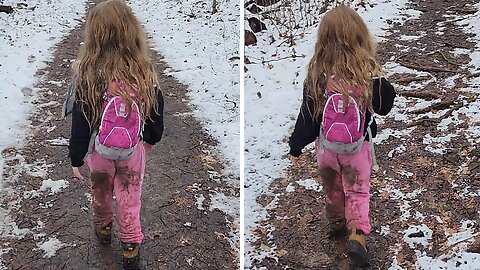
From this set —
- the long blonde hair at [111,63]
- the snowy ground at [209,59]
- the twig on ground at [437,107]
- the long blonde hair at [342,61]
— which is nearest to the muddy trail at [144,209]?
the snowy ground at [209,59]

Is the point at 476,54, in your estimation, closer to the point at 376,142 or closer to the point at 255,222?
the point at 376,142

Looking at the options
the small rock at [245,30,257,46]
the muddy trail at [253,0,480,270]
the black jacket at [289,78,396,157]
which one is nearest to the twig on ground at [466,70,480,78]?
the muddy trail at [253,0,480,270]

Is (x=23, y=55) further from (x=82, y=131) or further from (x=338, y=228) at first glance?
(x=338, y=228)

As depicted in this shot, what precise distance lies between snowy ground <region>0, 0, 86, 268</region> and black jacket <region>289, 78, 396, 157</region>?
1.57m

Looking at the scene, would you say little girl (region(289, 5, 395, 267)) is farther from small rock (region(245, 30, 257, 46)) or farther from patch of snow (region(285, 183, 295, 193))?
small rock (region(245, 30, 257, 46))

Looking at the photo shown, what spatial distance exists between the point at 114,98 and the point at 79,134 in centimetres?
28

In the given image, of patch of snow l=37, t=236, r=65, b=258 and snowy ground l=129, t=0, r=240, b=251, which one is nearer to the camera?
patch of snow l=37, t=236, r=65, b=258

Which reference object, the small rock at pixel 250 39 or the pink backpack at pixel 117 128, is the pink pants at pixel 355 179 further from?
the small rock at pixel 250 39

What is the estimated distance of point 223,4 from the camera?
10.2 m

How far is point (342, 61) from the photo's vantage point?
252 centimetres

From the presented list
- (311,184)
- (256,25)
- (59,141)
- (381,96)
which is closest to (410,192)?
(311,184)

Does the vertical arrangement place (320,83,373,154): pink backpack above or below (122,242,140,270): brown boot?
above

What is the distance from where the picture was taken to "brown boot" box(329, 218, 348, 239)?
305 cm

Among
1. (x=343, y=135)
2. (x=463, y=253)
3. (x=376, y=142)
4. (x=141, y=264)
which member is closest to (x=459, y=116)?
(x=376, y=142)
